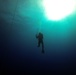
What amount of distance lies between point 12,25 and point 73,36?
3.22ft

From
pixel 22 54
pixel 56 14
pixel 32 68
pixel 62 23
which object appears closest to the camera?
pixel 56 14

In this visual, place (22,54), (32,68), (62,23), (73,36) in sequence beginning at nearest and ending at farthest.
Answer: (62,23)
(73,36)
(22,54)
(32,68)

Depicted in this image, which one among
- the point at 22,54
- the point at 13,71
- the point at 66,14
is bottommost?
the point at 13,71

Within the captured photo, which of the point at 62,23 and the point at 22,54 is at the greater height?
the point at 62,23

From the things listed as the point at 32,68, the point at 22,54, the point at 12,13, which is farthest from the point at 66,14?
the point at 32,68

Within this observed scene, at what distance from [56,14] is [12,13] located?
583mm

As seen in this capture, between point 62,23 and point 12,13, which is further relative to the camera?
point 62,23

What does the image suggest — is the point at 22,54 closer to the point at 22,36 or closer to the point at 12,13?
the point at 22,36

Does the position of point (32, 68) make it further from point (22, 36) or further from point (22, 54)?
point (22, 36)

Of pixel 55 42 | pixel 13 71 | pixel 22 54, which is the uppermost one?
pixel 55 42

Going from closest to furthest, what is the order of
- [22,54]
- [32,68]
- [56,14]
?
1. [56,14]
2. [22,54]
3. [32,68]

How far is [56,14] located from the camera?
7.29 feet

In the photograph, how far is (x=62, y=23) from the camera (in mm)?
2430

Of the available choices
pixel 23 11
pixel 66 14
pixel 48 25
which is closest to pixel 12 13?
pixel 23 11
